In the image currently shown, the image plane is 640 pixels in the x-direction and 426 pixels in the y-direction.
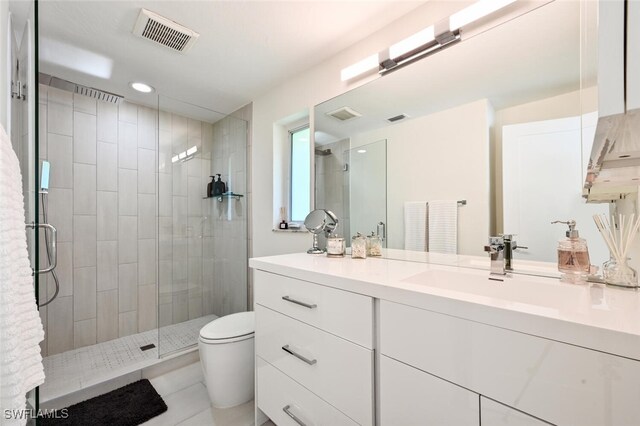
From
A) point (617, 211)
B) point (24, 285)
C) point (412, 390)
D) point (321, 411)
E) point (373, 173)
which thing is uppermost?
point (373, 173)

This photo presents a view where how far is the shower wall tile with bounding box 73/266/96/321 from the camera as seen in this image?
2.19 metres

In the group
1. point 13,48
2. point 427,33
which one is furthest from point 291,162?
point 13,48

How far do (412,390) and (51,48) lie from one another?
261 cm

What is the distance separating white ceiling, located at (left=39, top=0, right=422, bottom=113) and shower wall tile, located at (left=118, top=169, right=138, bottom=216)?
721 mm

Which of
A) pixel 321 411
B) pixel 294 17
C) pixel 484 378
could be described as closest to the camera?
pixel 484 378

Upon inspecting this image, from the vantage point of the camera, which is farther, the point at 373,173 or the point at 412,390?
the point at 373,173

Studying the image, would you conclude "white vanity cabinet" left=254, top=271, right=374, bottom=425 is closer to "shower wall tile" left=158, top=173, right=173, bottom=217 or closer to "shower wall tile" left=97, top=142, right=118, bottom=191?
"shower wall tile" left=158, top=173, right=173, bottom=217

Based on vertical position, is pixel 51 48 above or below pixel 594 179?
above

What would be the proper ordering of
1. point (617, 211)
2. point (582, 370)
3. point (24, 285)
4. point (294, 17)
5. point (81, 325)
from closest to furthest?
point (582, 370) < point (24, 285) < point (617, 211) < point (294, 17) < point (81, 325)

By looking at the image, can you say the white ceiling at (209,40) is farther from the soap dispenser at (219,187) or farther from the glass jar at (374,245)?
the glass jar at (374,245)

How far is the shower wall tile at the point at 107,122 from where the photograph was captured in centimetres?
235

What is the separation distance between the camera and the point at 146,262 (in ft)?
8.40

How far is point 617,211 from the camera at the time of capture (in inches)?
35.8

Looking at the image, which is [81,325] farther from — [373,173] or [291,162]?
[373,173]
